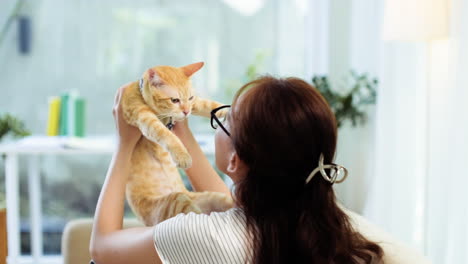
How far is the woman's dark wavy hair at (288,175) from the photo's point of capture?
3.21 ft

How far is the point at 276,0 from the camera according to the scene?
355cm

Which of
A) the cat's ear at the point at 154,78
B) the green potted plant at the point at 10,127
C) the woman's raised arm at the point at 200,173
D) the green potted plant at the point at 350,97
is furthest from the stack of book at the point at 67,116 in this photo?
the cat's ear at the point at 154,78

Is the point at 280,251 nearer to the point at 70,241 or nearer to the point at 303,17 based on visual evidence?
the point at 70,241

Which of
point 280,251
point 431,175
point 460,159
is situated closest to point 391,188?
point 431,175

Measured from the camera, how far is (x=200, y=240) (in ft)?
3.26

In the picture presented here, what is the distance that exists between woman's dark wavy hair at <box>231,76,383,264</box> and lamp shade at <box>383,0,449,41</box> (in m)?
1.36

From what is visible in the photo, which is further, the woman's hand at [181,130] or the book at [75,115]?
the book at [75,115]

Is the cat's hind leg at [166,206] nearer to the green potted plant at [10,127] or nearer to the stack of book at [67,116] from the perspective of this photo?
the stack of book at [67,116]

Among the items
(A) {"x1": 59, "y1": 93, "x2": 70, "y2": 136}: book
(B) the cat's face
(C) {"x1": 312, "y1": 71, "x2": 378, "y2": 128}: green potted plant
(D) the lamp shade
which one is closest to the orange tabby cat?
(B) the cat's face

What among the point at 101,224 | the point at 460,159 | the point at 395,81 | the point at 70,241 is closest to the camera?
the point at 101,224

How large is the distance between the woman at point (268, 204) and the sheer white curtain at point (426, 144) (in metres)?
1.04

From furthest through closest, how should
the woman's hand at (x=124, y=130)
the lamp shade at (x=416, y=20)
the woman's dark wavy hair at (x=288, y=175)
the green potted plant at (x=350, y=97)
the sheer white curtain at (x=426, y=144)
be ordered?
the green potted plant at (x=350, y=97) → the lamp shade at (x=416, y=20) → the sheer white curtain at (x=426, y=144) → the woman's hand at (x=124, y=130) → the woman's dark wavy hair at (x=288, y=175)

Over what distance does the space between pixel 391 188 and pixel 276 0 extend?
1450 millimetres

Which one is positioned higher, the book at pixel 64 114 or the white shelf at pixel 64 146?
the book at pixel 64 114
